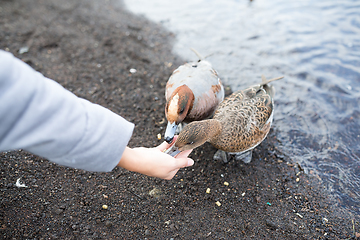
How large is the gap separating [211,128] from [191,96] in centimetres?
65

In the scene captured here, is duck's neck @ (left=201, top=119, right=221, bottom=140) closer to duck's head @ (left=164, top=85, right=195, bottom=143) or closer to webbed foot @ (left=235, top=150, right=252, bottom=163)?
duck's head @ (left=164, top=85, right=195, bottom=143)

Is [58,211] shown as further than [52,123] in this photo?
Yes

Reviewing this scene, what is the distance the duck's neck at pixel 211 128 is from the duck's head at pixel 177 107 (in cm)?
44

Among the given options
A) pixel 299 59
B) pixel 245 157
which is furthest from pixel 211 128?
pixel 299 59

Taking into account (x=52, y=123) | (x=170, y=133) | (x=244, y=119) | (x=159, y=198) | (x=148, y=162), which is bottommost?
(x=159, y=198)

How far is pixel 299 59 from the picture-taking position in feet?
17.5

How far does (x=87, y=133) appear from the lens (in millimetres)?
1312

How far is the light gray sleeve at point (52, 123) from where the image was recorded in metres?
1.08

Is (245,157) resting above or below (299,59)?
below

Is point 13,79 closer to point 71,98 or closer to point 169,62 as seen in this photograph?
point 71,98

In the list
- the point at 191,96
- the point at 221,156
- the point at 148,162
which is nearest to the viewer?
the point at 148,162

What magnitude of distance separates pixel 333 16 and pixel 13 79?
7.98 metres

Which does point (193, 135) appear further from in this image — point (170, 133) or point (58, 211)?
point (58, 211)

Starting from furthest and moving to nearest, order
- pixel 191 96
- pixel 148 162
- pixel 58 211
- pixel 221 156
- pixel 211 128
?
pixel 221 156 < pixel 191 96 < pixel 211 128 < pixel 58 211 < pixel 148 162
